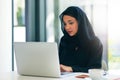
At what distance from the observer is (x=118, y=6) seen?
3.11 meters

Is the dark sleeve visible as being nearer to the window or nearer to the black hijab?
the black hijab

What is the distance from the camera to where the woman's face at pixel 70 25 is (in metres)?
2.81

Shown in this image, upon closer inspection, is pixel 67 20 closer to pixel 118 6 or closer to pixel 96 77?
pixel 118 6

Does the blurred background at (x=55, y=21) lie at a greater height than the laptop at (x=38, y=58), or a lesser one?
greater

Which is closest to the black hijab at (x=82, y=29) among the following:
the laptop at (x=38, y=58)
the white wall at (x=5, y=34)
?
the laptop at (x=38, y=58)

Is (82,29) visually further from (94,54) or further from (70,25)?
(94,54)

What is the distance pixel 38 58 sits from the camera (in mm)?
1785

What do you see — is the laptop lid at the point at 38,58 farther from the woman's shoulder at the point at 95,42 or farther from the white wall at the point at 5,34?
the white wall at the point at 5,34

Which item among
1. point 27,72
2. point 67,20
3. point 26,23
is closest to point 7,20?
point 26,23

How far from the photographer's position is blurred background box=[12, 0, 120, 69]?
10.5 ft

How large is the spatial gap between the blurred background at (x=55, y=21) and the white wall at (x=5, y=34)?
0.46 feet

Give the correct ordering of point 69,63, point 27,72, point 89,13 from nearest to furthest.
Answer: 1. point 27,72
2. point 69,63
3. point 89,13

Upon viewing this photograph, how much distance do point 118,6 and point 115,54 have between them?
25.2 inches

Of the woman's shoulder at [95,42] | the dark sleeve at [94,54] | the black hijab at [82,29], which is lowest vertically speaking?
the dark sleeve at [94,54]
